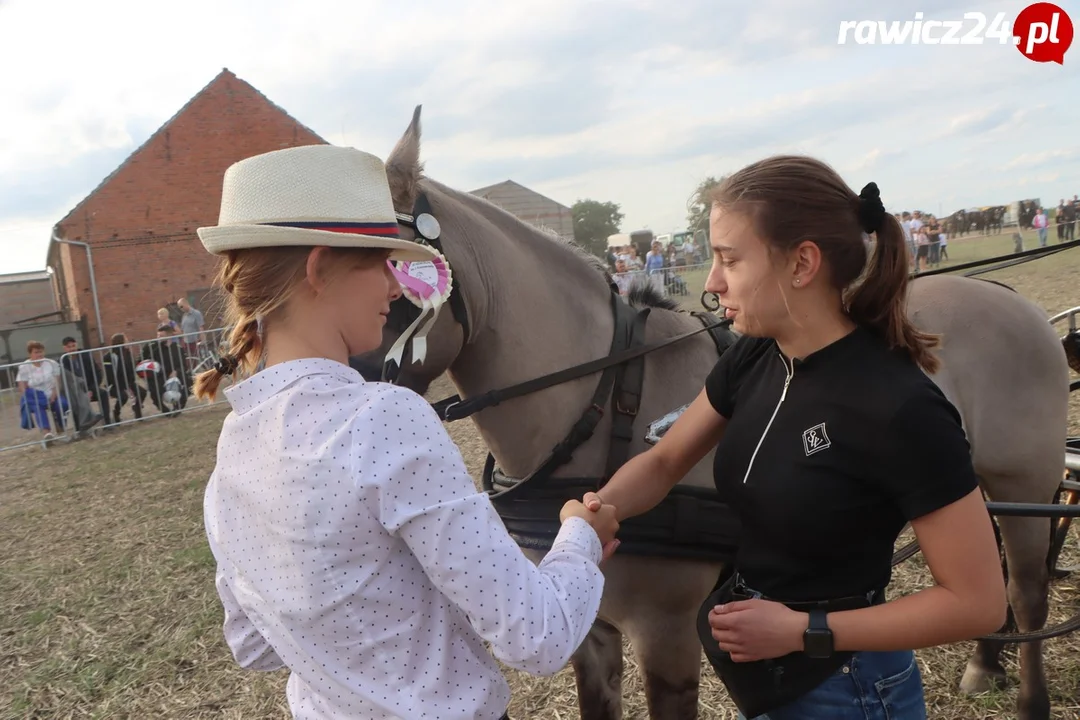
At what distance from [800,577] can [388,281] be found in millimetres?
964

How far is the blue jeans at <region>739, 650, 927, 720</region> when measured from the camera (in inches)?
53.4

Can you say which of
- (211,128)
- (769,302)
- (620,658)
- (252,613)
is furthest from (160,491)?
Result: (211,128)

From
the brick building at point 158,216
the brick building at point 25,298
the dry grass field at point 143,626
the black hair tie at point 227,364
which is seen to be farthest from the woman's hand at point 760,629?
the brick building at point 25,298

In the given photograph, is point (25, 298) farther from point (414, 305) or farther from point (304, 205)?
point (304, 205)

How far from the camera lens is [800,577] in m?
1.36

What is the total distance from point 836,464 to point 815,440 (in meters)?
0.06

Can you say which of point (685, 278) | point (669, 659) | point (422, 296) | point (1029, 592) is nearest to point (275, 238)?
point (422, 296)

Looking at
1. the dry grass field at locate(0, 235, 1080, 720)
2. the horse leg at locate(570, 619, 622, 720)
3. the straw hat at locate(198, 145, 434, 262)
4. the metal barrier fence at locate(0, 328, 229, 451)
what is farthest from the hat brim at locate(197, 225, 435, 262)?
the metal barrier fence at locate(0, 328, 229, 451)

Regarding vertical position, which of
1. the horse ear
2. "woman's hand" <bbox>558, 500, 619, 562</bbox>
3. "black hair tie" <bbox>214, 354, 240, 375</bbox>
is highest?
the horse ear

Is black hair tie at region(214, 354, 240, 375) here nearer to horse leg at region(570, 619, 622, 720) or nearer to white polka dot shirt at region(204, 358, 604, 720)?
white polka dot shirt at region(204, 358, 604, 720)

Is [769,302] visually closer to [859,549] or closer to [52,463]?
[859,549]

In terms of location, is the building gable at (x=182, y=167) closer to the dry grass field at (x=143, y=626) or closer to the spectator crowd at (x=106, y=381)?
the spectator crowd at (x=106, y=381)

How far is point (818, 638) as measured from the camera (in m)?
1.25

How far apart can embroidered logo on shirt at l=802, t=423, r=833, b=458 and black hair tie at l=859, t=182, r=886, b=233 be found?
0.38 metres
